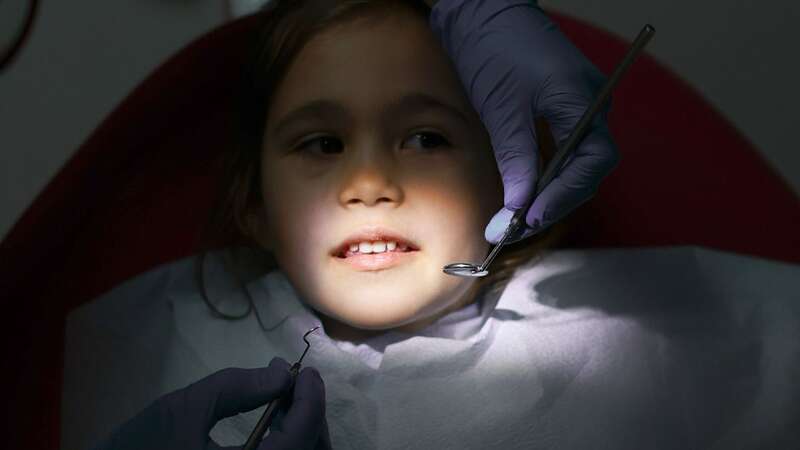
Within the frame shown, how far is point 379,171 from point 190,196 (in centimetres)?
50

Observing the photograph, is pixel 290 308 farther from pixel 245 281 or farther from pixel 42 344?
pixel 42 344

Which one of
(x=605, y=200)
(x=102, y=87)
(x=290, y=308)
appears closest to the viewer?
(x=290, y=308)

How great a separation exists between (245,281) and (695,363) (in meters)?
0.64

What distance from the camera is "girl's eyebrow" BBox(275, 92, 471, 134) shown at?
41.8 inches

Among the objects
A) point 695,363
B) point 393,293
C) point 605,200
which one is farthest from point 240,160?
point 695,363

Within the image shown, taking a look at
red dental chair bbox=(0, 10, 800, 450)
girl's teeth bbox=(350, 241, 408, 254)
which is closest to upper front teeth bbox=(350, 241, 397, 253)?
girl's teeth bbox=(350, 241, 408, 254)

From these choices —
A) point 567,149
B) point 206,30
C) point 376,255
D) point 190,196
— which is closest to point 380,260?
point 376,255

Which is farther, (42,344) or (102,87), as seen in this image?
(102,87)

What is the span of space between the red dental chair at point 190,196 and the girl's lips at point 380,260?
0.41 metres

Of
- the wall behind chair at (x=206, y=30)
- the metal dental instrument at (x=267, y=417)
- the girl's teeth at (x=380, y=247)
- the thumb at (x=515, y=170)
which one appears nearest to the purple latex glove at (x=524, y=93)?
the thumb at (x=515, y=170)

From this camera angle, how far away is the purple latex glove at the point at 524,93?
1.00 m

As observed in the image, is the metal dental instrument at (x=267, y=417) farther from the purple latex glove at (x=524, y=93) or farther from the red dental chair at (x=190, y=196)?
the red dental chair at (x=190, y=196)

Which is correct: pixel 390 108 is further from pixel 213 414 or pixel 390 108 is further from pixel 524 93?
pixel 213 414

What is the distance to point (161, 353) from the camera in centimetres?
124
